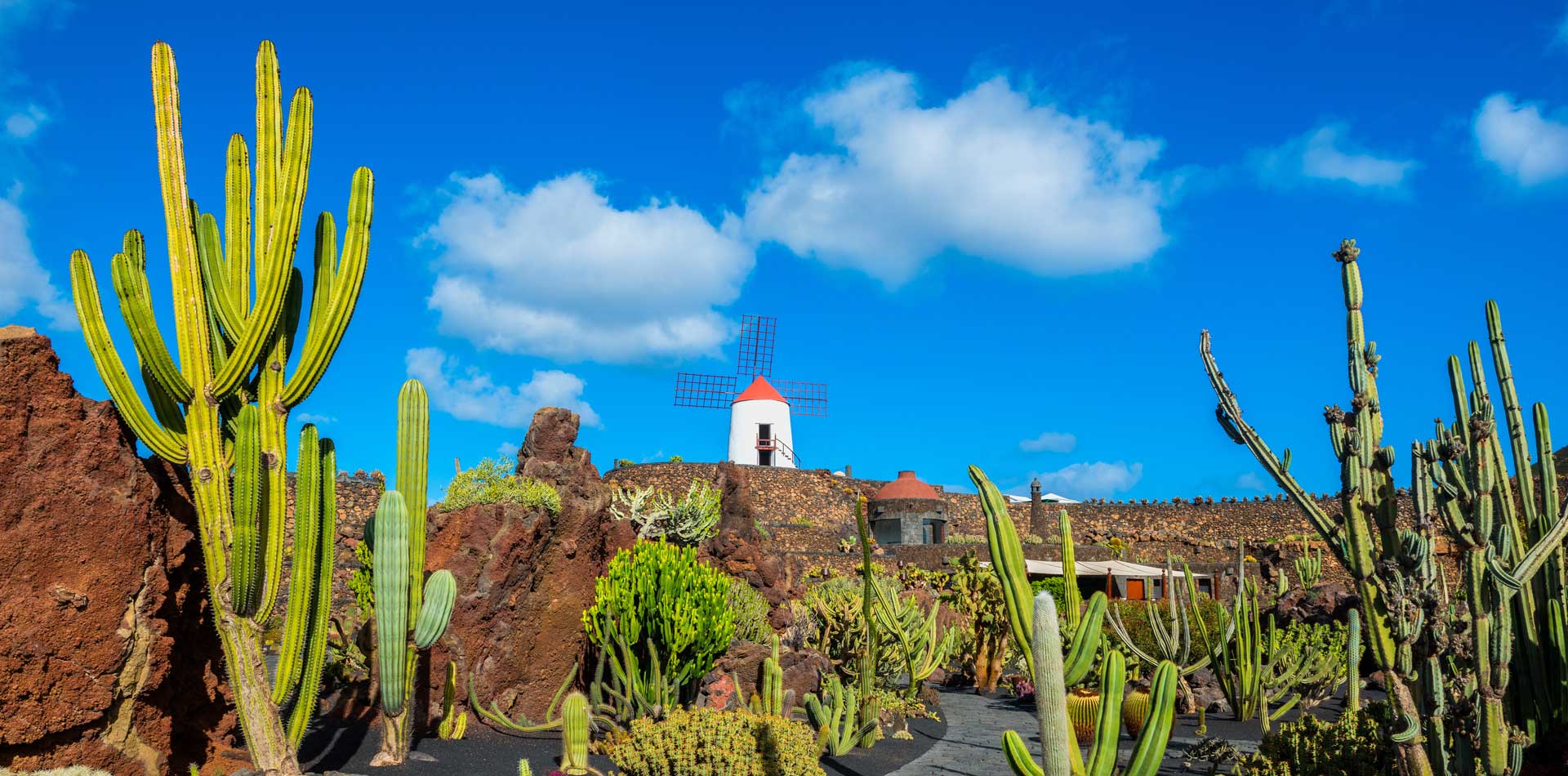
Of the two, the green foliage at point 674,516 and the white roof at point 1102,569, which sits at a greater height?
the green foliage at point 674,516

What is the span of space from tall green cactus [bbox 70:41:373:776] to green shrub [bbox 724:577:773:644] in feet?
19.1

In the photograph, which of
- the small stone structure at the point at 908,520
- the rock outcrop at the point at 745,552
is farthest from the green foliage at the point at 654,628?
the small stone structure at the point at 908,520

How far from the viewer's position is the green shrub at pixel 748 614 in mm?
11422

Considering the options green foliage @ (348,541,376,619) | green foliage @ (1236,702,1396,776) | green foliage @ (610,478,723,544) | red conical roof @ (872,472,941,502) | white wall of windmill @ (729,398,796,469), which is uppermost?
white wall of windmill @ (729,398,796,469)

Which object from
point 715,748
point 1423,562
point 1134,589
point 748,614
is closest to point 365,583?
point 748,614

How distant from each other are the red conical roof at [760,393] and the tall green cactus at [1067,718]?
133 feet

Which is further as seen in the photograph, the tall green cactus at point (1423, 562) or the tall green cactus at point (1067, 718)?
the tall green cactus at point (1423, 562)

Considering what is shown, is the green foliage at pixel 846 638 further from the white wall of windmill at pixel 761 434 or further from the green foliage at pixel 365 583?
the white wall of windmill at pixel 761 434

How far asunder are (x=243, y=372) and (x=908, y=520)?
3049 centimetres

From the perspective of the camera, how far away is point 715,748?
6.34 m

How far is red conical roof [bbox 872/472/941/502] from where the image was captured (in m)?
36.9

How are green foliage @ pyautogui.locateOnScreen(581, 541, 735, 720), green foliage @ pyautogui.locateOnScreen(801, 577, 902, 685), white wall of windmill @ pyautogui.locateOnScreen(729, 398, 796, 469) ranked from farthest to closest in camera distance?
1. white wall of windmill @ pyautogui.locateOnScreen(729, 398, 796, 469)
2. green foliage @ pyautogui.locateOnScreen(801, 577, 902, 685)
3. green foliage @ pyautogui.locateOnScreen(581, 541, 735, 720)

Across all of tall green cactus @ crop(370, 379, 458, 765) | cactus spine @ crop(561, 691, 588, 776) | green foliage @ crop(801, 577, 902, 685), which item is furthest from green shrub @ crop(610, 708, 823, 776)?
green foliage @ crop(801, 577, 902, 685)

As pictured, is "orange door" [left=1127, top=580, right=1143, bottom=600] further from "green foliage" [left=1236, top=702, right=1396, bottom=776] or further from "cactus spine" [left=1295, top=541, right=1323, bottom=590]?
"green foliage" [left=1236, top=702, right=1396, bottom=776]
